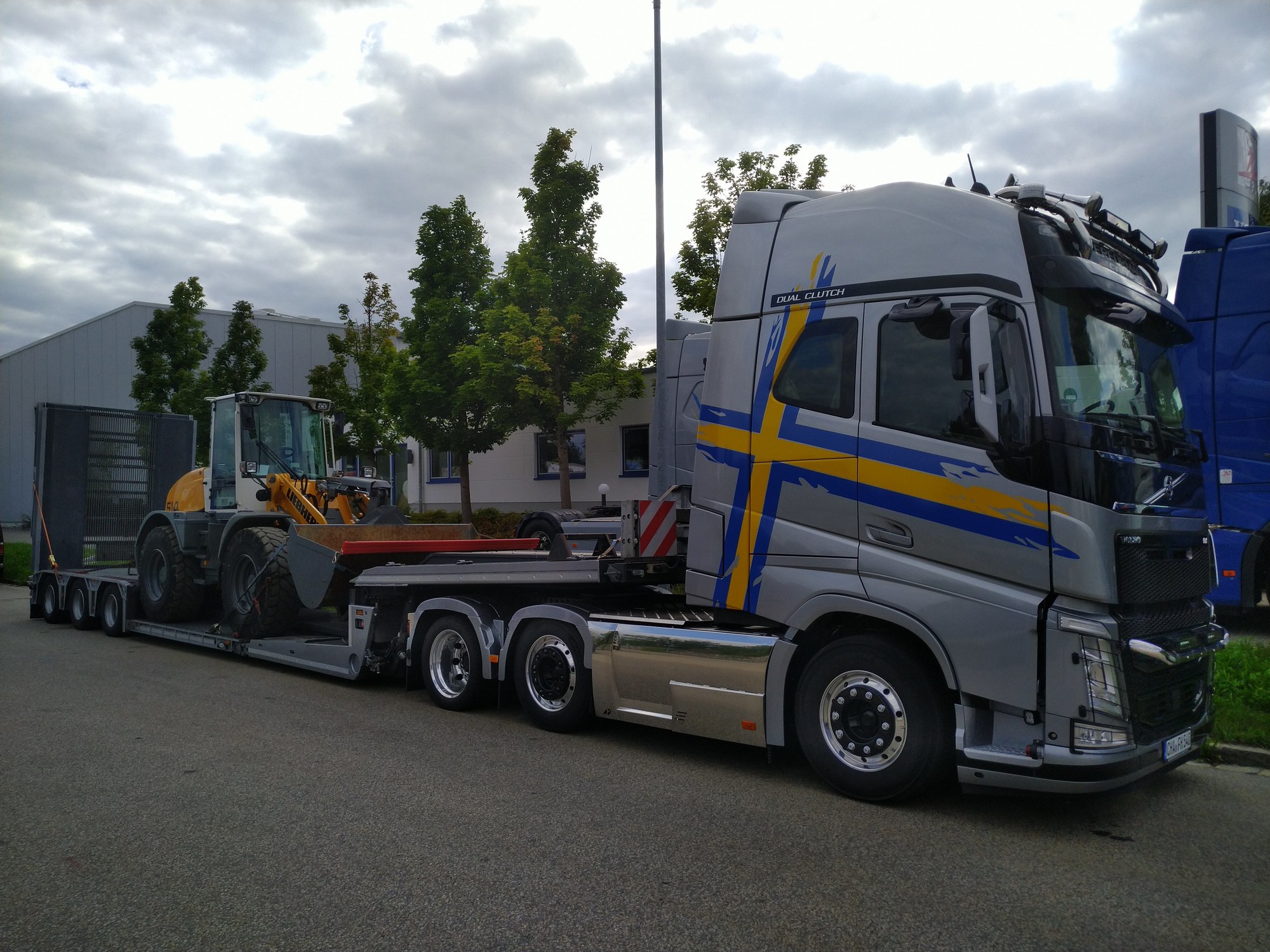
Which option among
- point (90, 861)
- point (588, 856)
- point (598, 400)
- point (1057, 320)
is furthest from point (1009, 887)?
point (598, 400)

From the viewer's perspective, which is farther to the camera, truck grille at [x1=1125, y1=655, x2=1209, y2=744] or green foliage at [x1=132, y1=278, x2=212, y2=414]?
green foliage at [x1=132, y1=278, x2=212, y2=414]

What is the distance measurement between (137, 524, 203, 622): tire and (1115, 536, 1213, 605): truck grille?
10677 mm

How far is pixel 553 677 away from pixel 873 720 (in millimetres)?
2638

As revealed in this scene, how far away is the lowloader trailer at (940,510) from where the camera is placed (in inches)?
179

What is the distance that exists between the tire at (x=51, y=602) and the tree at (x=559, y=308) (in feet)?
34.1

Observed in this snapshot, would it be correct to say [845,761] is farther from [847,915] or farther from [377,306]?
[377,306]

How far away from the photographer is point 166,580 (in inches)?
463

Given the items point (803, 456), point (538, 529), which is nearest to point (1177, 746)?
point (803, 456)

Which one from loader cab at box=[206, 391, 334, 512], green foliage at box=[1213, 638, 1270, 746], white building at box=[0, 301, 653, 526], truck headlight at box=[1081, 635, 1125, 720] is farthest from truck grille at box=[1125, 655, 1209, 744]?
white building at box=[0, 301, 653, 526]

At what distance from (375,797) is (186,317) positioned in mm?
29740

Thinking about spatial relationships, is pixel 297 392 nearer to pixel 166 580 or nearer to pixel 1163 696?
pixel 166 580

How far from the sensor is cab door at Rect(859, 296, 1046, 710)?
4.61 m

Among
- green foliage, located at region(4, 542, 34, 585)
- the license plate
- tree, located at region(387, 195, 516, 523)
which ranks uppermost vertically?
tree, located at region(387, 195, 516, 523)

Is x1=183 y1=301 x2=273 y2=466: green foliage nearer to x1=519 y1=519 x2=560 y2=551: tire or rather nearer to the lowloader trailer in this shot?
x1=519 y1=519 x2=560 y2=551: tire
